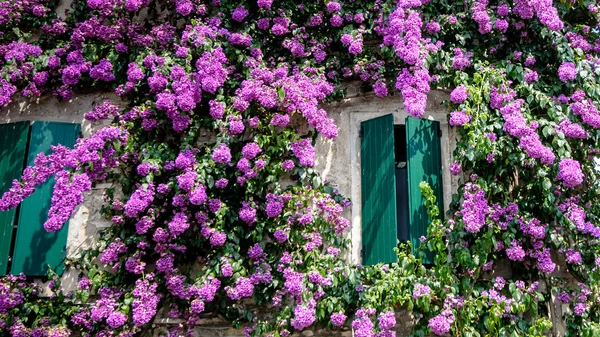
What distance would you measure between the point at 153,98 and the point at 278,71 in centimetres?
137

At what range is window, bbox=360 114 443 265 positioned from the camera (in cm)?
566

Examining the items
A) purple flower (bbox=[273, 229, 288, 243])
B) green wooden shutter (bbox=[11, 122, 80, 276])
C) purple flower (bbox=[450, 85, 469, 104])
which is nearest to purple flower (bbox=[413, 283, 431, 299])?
purple flower (bbox=[273, 229, 288, 243])

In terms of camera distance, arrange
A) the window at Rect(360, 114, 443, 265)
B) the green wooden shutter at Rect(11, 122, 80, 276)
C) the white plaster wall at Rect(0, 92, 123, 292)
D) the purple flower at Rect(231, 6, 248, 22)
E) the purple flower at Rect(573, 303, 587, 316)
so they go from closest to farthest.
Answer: the purple flower at Rect(573, 303, 587, 316)
the window at Rect(360, 114, 443, 265)
the green wooden shutter at Rect(11, 122, 80, 276)
the white plaster wall at Rect(0, 92, 123, 292)
the purple flower at Rect(231, 6, 248, 22)

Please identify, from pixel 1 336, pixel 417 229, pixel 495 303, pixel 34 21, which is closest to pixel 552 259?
pixel 495 303

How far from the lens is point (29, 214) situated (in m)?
5.99

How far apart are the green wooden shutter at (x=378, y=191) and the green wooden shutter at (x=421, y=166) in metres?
0.17

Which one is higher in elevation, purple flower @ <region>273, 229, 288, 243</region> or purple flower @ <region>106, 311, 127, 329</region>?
purple flower @ <region>273, 229, 288, 243</region>

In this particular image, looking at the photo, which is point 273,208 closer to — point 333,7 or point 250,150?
point 250,150

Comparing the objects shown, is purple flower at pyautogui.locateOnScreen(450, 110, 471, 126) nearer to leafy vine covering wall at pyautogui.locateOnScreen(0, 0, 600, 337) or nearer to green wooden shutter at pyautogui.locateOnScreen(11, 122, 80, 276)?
leafy vine covering wall at pyautogui.locateOnScreen(0, 0, 600, 337)

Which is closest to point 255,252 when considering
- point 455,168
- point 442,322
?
point 442,322

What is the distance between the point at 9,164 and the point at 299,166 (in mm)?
2982

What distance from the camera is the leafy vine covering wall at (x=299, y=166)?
5.37m

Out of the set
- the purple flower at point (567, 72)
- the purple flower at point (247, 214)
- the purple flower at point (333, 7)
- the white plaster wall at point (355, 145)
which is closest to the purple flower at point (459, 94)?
the white plaster wall at point (355, 145)

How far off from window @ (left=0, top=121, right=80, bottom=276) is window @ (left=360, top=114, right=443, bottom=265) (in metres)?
3.02
